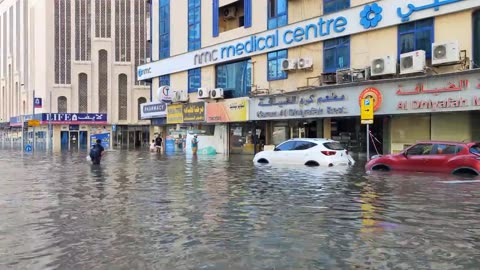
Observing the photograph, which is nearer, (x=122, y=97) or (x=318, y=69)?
(x=318, y=69)

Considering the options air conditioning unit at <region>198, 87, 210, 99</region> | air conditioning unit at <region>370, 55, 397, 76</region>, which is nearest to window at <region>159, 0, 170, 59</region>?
air conditioning unit at <region>198, 87, 210, 99</region>

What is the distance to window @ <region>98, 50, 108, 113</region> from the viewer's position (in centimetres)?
7038

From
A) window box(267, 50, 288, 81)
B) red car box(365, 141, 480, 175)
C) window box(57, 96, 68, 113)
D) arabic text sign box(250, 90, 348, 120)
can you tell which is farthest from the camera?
window box(57, 96, 68, 113)

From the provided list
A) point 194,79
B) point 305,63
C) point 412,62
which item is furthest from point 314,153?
point 194,79

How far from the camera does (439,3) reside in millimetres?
22547

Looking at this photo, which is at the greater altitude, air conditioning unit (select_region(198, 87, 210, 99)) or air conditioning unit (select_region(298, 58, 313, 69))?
air conditioning unit (select_region(298, 58, 313, 69))

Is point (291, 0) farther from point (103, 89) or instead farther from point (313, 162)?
point (103, 89)

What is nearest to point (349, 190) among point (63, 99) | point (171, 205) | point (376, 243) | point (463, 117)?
point (171, 205)

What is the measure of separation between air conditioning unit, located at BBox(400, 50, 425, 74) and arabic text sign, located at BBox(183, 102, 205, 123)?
59.0ft

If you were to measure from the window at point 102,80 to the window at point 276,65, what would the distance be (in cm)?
4240

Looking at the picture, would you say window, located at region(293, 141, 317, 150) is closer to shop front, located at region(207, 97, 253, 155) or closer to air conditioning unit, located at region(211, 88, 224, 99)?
shop front, located at region(207, 97, 253, 155)

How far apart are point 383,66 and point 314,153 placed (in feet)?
17.2

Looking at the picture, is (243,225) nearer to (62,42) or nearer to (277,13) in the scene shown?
(277,13)

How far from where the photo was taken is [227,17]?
123 feet
